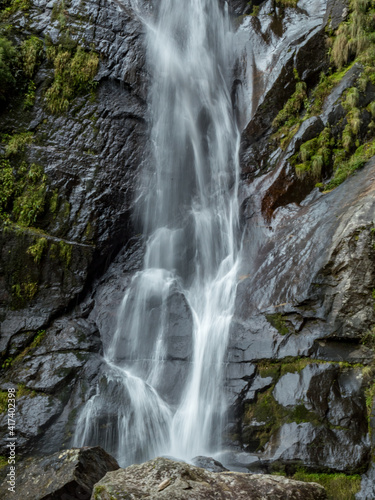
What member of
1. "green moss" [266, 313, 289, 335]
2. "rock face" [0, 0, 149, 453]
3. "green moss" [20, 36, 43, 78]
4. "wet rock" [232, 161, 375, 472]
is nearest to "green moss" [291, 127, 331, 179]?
"wet rock" [232, 161, 375, 472]

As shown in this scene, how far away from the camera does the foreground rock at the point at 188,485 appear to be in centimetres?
400

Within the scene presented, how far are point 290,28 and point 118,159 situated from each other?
7.19m

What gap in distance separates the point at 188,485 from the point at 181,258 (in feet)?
21.6

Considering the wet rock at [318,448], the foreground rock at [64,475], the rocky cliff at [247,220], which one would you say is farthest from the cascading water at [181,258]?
the foreground rock at [64,475]

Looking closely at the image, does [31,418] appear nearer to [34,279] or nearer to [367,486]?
[34,279]

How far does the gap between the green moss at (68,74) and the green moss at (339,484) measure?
10721 mm

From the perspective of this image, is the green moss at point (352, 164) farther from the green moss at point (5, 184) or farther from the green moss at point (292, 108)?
the green moss at point (5, 184)

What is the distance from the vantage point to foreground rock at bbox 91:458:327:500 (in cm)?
400

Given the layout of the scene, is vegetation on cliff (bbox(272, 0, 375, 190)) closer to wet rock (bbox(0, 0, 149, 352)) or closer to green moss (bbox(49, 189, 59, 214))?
wet rock (bbox(0, 0, 149, 352))

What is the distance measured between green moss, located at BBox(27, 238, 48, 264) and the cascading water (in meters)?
2.25

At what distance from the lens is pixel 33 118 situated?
11.3 metres

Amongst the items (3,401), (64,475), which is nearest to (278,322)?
(64,475)

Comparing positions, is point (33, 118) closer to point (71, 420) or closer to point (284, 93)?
point (284, 93)

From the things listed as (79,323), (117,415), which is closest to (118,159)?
(79,323)
